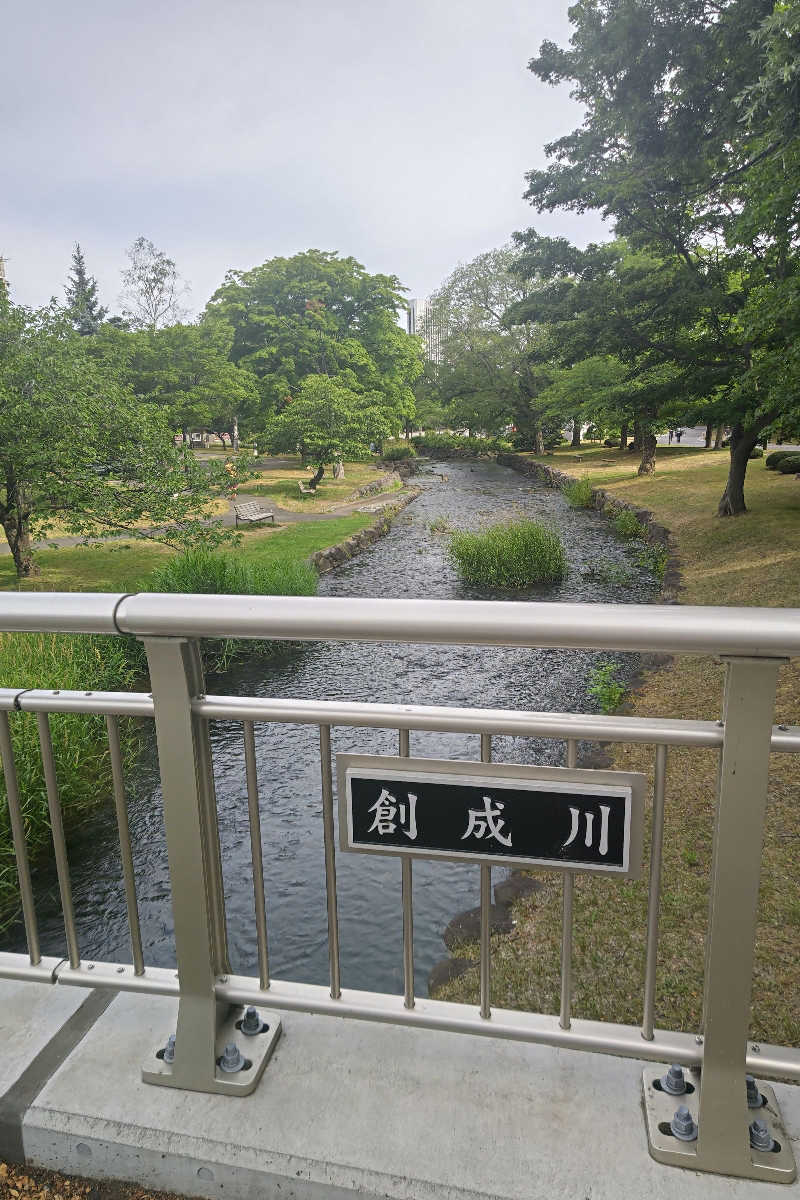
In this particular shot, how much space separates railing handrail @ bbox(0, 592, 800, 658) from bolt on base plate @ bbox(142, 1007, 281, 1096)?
905mm

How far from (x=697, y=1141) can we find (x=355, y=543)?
14380 millimetres

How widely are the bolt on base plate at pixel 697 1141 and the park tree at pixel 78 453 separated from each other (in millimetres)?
9463

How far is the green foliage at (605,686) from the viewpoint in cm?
709

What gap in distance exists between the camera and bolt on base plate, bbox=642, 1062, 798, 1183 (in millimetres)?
1359

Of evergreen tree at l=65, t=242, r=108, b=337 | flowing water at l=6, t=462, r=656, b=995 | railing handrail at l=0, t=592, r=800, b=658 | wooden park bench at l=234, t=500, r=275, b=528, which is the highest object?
evergreen tree at l=65, t=242, r=108, b=337

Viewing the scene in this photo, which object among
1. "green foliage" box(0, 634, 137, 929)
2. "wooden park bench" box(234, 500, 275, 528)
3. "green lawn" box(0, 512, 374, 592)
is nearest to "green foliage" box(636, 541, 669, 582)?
"green lawn" box(0, 512, 374, 592)

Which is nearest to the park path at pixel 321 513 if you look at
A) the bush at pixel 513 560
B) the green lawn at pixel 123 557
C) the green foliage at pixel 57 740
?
the green lawn at pixel 123 557

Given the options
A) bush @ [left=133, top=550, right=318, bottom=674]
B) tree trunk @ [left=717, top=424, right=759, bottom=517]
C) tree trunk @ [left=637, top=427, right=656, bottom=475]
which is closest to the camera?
bush @ [left=133, top=550, right=318, bottom=674]

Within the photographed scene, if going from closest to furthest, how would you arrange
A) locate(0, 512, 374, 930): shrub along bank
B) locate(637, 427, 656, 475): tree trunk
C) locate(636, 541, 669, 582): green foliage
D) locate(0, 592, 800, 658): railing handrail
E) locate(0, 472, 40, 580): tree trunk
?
locate(0, 592, 800, 658): railing handrail
locate(0, 512, 374, 930): shrub along bank
locate(0, 472, 40, 580): tree trunk
locate(636, 541, 669, 582): green foliage
locate(637, 427, 656, 475): tree trunk

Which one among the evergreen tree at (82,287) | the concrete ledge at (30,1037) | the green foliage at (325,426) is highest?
the evergreen tree at (82,287)

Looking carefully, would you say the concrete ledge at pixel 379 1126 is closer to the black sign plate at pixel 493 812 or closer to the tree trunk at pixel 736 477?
the black sign plate at pixel 493 812

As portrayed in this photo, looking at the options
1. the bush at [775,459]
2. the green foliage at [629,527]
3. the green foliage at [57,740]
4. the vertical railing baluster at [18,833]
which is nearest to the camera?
the vertical railing baluster at [18,833]

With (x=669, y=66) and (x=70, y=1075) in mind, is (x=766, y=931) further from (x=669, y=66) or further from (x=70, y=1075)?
(x=669, y=66)

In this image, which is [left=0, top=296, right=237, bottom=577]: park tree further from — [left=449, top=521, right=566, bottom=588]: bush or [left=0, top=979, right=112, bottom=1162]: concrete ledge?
[left=0, top=979, right=112, bottom=1162]: concrete ledge
